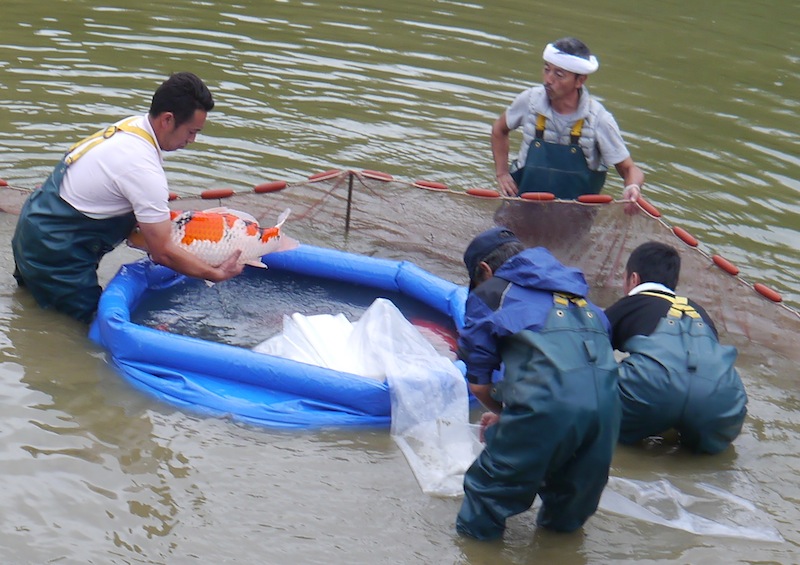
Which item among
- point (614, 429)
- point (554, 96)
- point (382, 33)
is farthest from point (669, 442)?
point (382, 33)

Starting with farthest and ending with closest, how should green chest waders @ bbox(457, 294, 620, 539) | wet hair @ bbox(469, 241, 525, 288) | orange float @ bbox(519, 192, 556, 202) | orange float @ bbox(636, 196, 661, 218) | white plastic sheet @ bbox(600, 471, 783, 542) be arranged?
orange float @ bbox(519, 192, 556, 202)
orange float @ bbox(636, 196, 661, 218)
white plastic sheet @ bbox(600, 471, 783, 542)
wet hair @ bbox(469, 241, 525, 288)
green chest waders @ bbox(457, 294, 620, 539)

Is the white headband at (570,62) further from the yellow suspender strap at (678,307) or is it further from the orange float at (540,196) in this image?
the yellow suspender strap at (678,307)

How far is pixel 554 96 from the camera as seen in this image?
6.97 m

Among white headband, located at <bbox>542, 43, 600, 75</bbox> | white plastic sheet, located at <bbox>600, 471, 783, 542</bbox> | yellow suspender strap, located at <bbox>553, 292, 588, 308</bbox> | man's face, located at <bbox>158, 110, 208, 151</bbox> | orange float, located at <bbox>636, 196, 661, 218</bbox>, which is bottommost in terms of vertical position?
white plastic sheet, located at <bbox>600, 471, 783, 542</bbox>

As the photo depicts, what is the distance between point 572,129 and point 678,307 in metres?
2.03

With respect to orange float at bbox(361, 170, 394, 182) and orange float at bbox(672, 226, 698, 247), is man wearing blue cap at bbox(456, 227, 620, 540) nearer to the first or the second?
orange float at bbox(672, 226, 698, 247)

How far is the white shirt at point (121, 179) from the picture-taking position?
566 cm

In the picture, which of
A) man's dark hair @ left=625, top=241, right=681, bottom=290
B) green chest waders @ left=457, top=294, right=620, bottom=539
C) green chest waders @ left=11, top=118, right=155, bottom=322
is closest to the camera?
green chest waders @ left=457, top=294, right=620, bottom=539

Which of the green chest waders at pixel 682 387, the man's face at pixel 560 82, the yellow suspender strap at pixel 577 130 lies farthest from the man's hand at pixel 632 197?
the green chest waders at pixel 682 387

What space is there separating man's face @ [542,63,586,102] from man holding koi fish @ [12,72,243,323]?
2.33 metres

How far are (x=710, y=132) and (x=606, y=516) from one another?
6311mm

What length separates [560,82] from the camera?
270 inches

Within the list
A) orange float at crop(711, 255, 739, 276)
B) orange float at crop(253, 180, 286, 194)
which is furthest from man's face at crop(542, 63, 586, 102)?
orange float at crop(253, 180, 286, 194)

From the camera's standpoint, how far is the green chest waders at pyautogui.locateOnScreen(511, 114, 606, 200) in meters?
7.05
